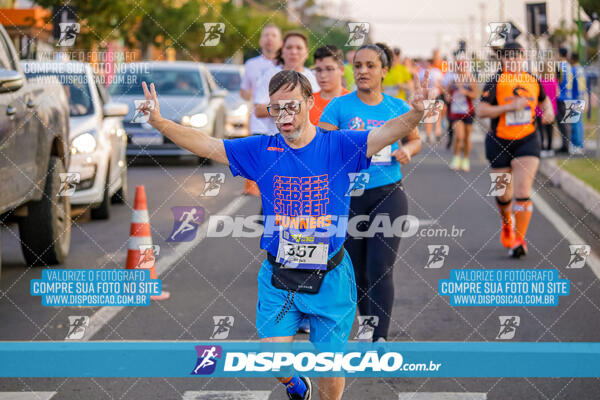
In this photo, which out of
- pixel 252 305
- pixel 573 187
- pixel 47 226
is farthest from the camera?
pixel 573 187

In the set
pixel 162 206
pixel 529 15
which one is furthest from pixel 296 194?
pixel 529 15

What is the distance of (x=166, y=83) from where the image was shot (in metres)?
19.6

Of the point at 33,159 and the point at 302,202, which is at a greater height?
the point at 302,202

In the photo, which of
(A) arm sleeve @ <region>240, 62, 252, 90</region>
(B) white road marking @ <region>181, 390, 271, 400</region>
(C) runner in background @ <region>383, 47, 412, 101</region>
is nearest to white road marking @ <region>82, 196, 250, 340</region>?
(B) white road marking @ <region>181, 390, 271, 400</region>

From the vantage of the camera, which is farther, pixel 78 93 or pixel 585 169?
pixel 585 169

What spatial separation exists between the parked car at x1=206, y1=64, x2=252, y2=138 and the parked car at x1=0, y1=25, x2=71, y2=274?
40.2 ft

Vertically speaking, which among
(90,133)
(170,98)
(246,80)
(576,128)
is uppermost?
(246,80)

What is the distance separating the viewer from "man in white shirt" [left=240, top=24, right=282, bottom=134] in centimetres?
998

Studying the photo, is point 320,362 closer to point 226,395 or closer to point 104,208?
point 226,395

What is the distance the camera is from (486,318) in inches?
289

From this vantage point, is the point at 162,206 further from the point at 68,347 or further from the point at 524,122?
the point at 68,347

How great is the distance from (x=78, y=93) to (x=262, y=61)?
9.11ft

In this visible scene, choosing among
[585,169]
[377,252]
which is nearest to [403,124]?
[377,252]

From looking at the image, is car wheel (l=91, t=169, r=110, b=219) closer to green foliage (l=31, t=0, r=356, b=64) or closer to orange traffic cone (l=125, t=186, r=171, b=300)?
green foliage (l=31, t=0, r=356, b=64)
